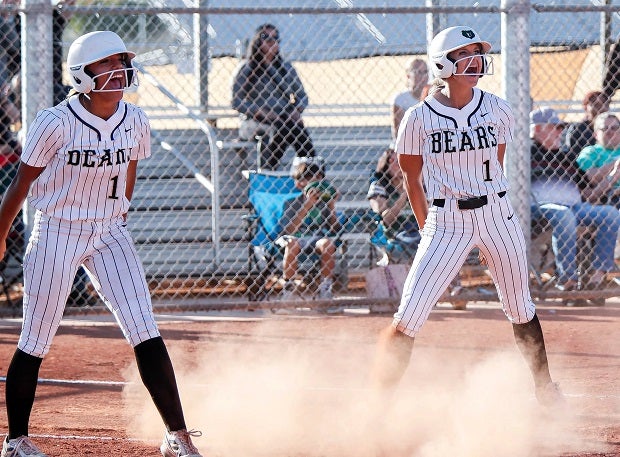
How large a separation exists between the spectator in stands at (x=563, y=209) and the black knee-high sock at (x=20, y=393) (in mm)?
5625

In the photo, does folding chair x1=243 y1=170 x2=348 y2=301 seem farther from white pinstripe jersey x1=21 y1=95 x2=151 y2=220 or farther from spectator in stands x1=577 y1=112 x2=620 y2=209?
white pinstripe jersey x1=21 y1=95 x2=151 y2=220

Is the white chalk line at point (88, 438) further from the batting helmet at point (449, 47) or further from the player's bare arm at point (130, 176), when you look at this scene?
the batting helmet at point (449, 47)

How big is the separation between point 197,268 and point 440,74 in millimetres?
5529

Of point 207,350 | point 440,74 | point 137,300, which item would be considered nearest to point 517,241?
point 440,74

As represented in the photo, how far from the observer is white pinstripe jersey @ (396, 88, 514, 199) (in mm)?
5156

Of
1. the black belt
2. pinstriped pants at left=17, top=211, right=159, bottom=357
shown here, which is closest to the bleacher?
the black belt

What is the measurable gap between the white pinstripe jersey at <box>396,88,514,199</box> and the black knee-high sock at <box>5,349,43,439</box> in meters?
2.05

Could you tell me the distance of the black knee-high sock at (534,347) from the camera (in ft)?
17.9

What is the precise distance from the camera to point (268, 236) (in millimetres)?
9625

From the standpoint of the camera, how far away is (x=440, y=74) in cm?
516

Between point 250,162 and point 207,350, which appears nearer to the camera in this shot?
point 207,350

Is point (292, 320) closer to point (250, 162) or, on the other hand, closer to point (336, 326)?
point (336, 326)

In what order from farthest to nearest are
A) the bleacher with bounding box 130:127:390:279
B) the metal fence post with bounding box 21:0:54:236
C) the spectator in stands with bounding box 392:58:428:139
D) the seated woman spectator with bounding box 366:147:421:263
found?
the bleacher with bounding box 130:127:390:279
the spectator in stands with bounding box 392:58:428:139
the seated woman spectator with bounding box 366:147:421:263
the metal fence post with bounding box 21:0:54:236

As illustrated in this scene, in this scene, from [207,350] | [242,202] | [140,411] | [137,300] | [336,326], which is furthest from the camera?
[242,202]
